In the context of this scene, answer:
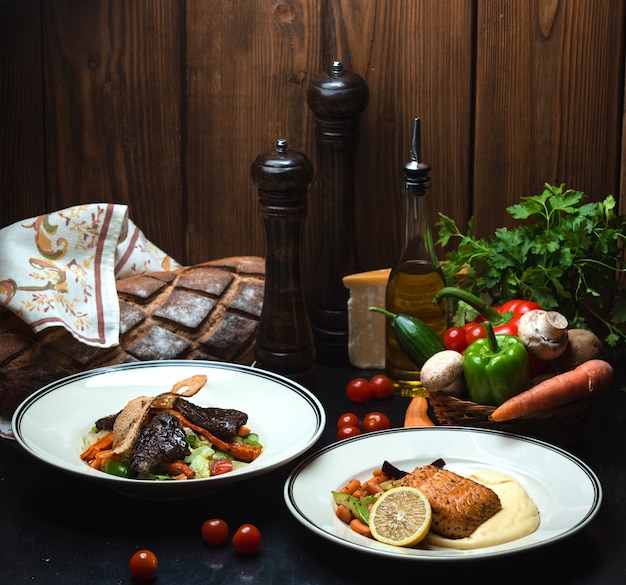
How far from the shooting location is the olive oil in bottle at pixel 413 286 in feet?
5.23

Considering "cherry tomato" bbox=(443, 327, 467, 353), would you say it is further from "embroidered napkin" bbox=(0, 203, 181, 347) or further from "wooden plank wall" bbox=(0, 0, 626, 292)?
"embroidered napkin" bbox=(0, 203, 181, 347)

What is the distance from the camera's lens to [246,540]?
1171 millimetres

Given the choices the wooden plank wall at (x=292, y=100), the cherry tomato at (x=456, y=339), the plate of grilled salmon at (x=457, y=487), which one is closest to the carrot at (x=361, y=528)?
the plate of grilled salmon at (x=457, y=487)

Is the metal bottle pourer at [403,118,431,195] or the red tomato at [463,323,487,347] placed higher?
the metal bottle pourer at [403,118,431,195]

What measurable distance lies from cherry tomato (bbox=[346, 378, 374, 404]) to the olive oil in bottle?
6 cm

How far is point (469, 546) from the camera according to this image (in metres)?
1.13

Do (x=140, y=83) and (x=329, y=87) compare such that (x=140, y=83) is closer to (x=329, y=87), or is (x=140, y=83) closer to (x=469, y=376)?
(x=329, y=87)

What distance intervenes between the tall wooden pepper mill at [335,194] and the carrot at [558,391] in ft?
1.55

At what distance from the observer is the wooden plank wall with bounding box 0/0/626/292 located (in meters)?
1.73

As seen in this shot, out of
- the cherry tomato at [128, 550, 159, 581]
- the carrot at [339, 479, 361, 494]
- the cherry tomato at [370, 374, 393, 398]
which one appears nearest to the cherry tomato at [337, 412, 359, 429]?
the cherry tomato at [370, 374, 393, 398]

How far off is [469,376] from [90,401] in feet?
1.77

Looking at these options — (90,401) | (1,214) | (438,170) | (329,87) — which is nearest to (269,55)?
(329,87)

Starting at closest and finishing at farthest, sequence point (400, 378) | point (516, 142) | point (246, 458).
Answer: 1. point (246, 458)
2. point (400, 378)
3. point (516, 142)

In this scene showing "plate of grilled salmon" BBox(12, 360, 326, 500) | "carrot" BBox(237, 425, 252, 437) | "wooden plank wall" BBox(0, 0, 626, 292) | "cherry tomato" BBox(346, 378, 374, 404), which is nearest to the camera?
"plate of grilled salmon" BBox(12, 360, 326, 500)
